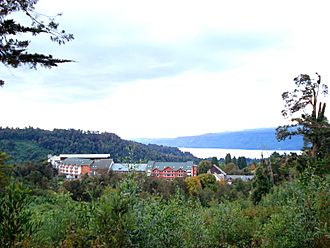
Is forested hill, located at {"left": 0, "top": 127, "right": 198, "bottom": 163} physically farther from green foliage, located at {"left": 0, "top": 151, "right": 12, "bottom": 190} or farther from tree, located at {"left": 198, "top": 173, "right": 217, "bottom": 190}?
green foliage, located at {"left": 0, "top": 151, "right": 12, "bottom": 190}

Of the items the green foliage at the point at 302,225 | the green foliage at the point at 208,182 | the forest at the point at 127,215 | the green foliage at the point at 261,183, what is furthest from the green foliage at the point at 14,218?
the green foliage at the point at 208,182

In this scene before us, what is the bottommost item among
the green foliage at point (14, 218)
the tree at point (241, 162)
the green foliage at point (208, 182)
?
the green foliage at point (208, 182)

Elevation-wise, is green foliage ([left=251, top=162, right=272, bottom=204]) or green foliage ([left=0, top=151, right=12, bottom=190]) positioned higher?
green foliage ([left=0, top=151, right=12, bottom=190])

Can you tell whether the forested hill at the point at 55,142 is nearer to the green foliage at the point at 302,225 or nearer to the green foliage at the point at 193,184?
the green foliage at the point at 193,184

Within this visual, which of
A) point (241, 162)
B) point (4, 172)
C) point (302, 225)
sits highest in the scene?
point (4, 172)

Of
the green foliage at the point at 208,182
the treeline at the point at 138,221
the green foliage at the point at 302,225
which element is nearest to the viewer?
the treeline at the point at 138,221

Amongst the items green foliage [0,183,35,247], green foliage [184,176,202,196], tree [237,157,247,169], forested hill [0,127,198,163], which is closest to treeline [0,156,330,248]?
green foliage [0,183,35,247]

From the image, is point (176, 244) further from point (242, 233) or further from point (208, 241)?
point (242, 233)

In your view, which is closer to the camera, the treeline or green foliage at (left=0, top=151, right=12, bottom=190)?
the treeline

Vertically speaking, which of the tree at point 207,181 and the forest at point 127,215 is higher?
the forest at point 127,215

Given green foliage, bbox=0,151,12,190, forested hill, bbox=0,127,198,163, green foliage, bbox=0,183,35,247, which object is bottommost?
green foliage, bbox=0,183,35,247

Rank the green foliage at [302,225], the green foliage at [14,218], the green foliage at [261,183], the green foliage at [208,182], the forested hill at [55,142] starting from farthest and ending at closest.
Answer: the forested hill at [55,142], the green foliage at [208,182], the green foliage at [261,183], the green foliage at [302,225], the green foliage at [14,218]

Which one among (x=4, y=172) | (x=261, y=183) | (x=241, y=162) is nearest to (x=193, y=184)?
(x=261, y=183)

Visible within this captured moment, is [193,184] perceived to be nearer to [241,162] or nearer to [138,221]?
[138,221]
